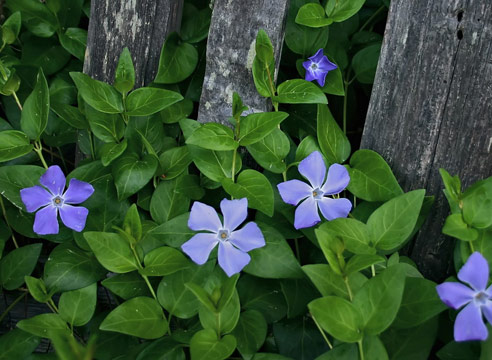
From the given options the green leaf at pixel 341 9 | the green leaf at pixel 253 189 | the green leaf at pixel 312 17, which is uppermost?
the green leaf at pixel 341 9

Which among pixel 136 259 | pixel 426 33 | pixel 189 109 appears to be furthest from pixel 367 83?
pixel 136 259

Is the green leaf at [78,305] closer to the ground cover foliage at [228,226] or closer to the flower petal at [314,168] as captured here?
the ground cover foliage at [228,226]

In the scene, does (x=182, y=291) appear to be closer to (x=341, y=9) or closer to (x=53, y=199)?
(x=53, y=199)

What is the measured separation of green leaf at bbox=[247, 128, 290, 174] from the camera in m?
1.48

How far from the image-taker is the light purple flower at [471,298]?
111 cm

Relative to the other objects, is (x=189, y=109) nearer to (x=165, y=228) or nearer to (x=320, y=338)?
(x=165, y=228)

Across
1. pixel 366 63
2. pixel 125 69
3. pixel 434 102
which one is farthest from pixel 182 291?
pixel 366 63

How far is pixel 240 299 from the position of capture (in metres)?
1.43

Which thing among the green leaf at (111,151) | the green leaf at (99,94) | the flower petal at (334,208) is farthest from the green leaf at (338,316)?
the green leaf at (99,94)

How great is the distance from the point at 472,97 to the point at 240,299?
70 centimetres

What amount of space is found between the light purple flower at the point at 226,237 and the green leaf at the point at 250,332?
0.17m

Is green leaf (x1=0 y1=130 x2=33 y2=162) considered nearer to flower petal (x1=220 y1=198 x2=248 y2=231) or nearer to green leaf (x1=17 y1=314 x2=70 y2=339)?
green leaf (x1=17 y1=314 x2=70 y2=339)

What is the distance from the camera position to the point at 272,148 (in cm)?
149

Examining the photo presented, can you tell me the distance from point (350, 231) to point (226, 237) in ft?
0.88
